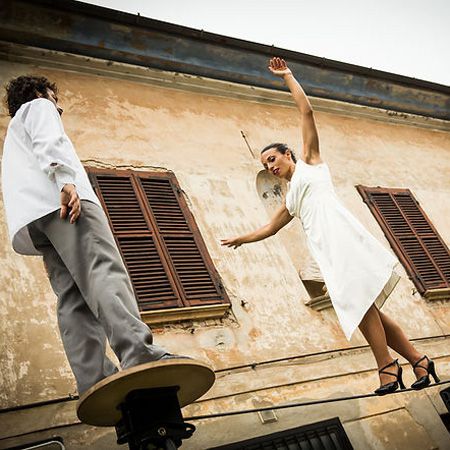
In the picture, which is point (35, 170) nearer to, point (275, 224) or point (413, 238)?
point (275, 224)

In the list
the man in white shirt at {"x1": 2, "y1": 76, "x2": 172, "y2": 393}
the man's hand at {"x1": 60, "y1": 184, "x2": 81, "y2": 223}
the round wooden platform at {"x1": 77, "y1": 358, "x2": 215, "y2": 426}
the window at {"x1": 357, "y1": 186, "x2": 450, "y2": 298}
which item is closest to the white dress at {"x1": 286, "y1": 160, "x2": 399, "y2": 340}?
the round wooden platform at {"x1": 77, "y1": 358, "x2": 215, "y2": 426}

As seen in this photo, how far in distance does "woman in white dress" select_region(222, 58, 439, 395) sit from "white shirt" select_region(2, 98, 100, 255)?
138cm

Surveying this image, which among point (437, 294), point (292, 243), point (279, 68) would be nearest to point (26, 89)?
point (279, 68)

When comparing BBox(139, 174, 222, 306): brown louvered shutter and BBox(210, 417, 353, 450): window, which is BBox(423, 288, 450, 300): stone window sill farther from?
BBox(139, 174, 222, 306): brown louvered shutter

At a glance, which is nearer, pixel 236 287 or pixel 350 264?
pixel 350 264

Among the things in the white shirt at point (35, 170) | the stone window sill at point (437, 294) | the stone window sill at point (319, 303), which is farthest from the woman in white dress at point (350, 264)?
the stone window sill at point (437, 294)

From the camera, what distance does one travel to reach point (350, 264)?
9.59 feet

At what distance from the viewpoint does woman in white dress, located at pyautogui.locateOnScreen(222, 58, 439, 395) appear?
2.86m

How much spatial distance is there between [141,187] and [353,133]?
180 inches

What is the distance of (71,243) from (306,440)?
313 cm

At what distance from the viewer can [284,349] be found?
16.3 feet

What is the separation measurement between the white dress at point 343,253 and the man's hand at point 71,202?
4.86 ft

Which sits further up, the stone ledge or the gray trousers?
the stone ledge

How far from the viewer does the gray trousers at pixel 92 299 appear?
6.89 feet
